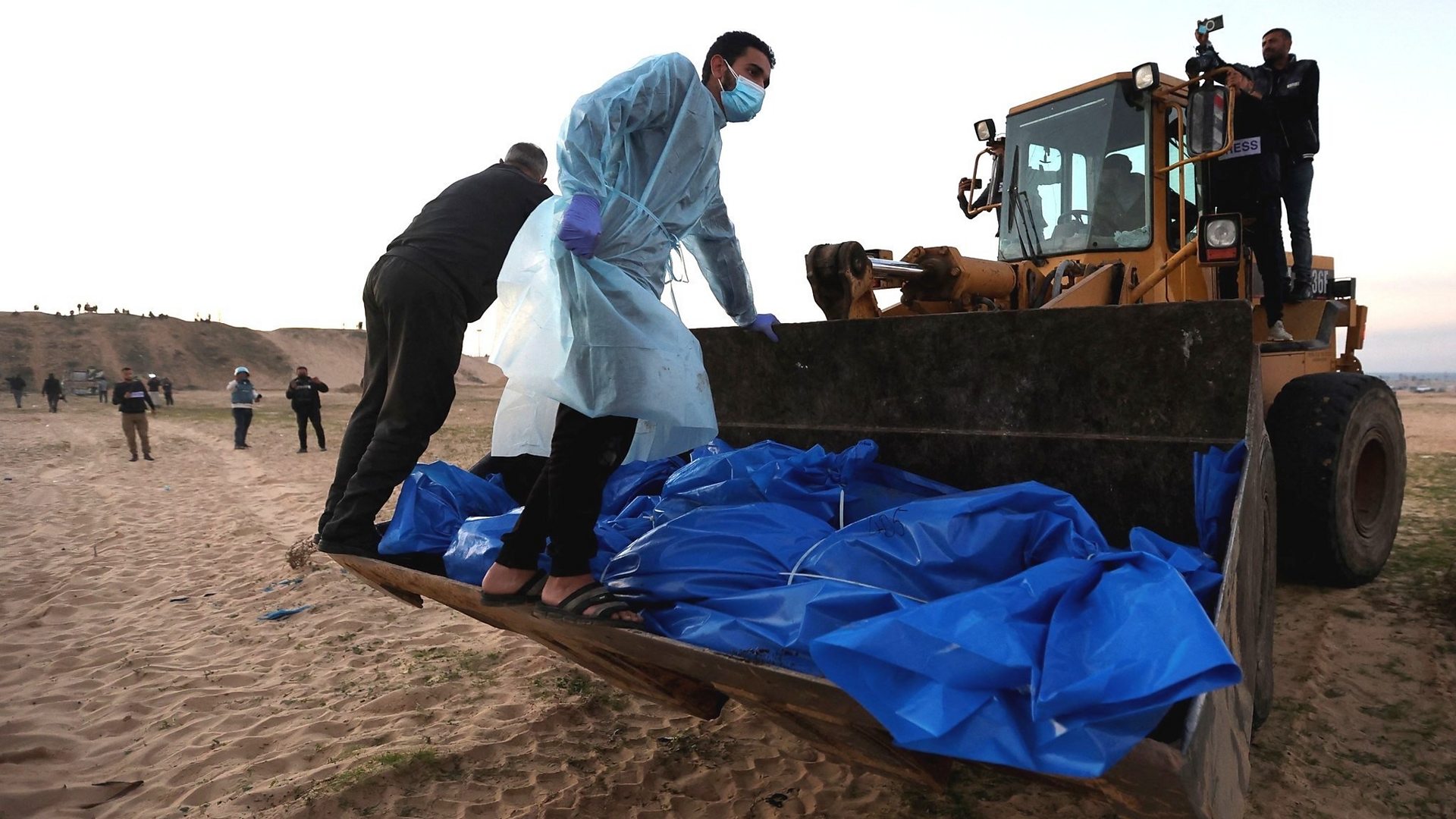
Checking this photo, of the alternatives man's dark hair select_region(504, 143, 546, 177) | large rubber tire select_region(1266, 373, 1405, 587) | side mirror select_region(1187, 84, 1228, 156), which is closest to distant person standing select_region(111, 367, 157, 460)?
man's dark hair select_region(504, 143, 546, 177)

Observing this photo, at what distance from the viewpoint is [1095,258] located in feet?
15.9

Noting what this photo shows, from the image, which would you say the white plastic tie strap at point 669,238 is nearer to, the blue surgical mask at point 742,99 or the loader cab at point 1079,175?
the blue surgical mask at point 742,99

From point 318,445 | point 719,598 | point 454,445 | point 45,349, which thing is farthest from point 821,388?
point 45,349

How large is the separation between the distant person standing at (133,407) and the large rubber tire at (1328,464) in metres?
16.7

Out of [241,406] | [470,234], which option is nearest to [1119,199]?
[470,234]

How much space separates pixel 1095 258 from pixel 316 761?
459cm

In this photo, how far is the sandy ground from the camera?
2865 millimetres

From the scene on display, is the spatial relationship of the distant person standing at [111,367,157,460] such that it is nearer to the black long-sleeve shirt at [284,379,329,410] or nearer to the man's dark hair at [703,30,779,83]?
the black long-sleeve shirt at [284,379,329,410]

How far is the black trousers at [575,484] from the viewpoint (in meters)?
2.27

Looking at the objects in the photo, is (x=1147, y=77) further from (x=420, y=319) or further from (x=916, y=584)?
(x=420, y=319)

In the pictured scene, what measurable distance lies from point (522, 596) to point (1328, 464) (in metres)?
3.63

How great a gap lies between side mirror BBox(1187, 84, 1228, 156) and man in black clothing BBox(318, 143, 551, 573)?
10.2ft

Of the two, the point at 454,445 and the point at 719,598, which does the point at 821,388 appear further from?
the point at 454,445

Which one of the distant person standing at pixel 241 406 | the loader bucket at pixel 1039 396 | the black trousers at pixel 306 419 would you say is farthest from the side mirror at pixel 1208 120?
the distant person standing at pixel 241 406
